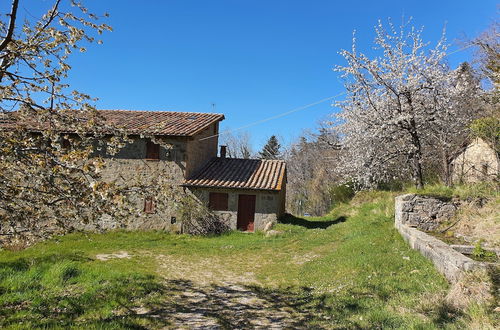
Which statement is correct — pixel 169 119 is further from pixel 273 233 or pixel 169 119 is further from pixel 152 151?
pixel 273 233

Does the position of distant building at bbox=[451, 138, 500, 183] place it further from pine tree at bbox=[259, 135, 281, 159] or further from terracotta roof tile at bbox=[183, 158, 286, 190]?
pine tree at bbox=[259, 135, 281, 159]

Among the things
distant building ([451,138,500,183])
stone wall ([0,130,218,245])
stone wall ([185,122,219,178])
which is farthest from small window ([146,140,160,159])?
distant building ([451,138,500,183])

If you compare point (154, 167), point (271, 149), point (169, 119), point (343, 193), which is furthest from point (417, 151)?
point (271, 149)

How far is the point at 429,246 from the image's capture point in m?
6.90

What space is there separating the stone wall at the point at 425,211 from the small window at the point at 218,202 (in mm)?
8850

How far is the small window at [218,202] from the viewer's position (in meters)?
16.6

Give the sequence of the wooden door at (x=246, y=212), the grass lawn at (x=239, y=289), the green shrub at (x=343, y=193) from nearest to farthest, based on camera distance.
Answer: the grass lawn at (x=239, y=289) → the wooden door at (x=246, y=212) → the green shrub at (x=343, y=193)

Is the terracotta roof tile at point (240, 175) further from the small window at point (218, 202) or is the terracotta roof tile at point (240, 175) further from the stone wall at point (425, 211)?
the stone wall at point (425, 211)

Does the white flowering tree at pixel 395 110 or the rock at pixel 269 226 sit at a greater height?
the white flowering tree at pixel 395 110

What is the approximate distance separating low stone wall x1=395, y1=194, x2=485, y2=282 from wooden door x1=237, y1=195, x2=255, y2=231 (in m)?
7.45

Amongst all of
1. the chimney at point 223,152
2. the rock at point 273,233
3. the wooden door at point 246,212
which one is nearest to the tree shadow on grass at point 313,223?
the wooden door at point 246,212

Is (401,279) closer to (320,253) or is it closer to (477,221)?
(477,221)

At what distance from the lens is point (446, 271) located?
5.68 m

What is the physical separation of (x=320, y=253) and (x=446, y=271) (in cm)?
507
